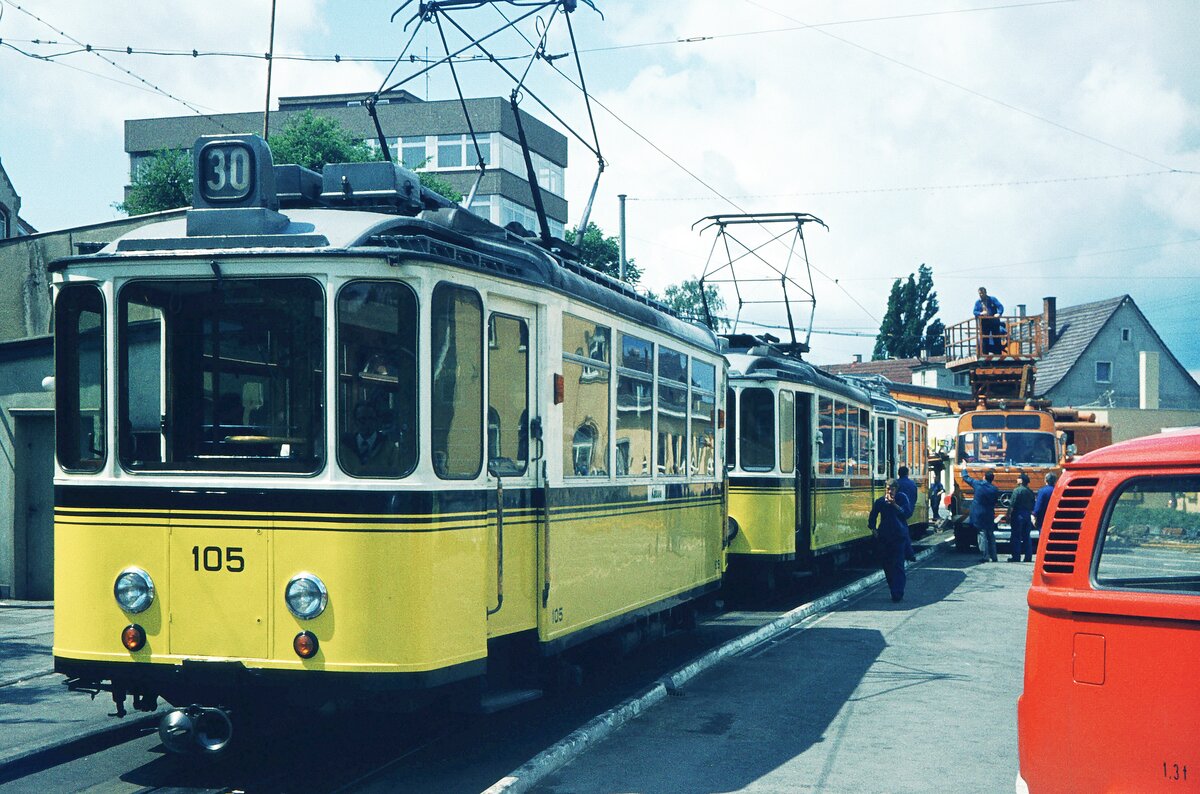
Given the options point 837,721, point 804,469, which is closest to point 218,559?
point 837,721

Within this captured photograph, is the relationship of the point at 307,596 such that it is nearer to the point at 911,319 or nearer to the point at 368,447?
the point at 368,447

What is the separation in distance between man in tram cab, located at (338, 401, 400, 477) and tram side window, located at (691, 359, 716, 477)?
17.9ft

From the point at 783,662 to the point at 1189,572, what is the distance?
7104 mm

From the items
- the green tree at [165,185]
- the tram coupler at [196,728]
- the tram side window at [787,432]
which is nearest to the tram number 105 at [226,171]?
the tram coupler at [196,728]

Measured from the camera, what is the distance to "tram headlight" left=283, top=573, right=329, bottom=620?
6488mm

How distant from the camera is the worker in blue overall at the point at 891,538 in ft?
53.4

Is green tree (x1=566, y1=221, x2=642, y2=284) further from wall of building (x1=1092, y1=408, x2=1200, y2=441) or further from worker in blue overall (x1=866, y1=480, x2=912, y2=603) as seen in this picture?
worker in blue overall (x1=866, y1=480, x2=912, y2=603)

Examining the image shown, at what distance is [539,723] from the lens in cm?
901

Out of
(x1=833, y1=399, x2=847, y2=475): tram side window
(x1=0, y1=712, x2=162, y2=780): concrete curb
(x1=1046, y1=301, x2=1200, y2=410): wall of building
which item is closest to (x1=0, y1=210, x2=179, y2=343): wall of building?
(x1=0, y1=712, x2=162, y2=780): concrete curb

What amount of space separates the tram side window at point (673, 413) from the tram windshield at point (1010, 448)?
16956 millimetres

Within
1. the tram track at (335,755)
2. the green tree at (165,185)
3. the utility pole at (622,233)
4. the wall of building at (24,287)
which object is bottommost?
the tram track at (335,755)

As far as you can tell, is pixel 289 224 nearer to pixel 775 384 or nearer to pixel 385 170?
pixel 385 170

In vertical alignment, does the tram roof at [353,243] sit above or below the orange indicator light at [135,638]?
above

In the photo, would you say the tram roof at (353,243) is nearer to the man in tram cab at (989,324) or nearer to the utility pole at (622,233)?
the utility pole at (622,233)
